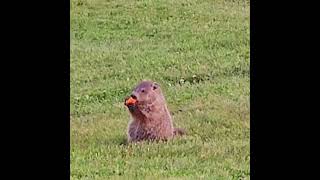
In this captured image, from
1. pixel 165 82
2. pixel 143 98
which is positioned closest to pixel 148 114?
pixel 143 98

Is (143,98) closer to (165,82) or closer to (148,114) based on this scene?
(148,114)

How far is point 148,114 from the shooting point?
18.6 ft

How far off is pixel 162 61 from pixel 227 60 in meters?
0.78

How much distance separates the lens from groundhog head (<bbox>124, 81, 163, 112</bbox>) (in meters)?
5.56

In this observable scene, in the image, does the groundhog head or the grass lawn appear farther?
the groundhog head

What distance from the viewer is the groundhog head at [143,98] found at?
18.2ft

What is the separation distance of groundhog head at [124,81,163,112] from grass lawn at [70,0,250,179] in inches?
12.1

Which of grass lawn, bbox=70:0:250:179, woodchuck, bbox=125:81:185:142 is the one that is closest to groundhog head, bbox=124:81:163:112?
woodchuck, bbox=125:81:185:142

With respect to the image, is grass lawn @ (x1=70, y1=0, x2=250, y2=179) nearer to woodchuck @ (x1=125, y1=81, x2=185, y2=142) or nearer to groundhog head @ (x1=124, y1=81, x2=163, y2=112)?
woodchuck @ (x1=125, y1=81, x2=185, y2=142)

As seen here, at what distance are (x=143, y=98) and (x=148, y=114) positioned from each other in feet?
0.50

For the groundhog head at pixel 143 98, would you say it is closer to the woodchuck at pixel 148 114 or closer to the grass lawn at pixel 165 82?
the woodchuck at pixel 148 114

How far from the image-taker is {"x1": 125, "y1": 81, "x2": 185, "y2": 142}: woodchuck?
220 inches
